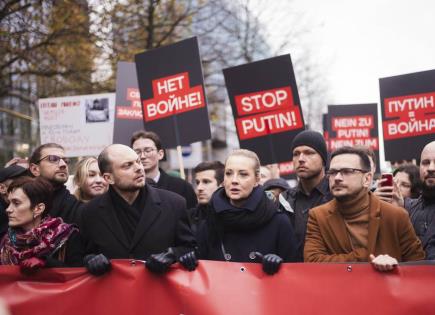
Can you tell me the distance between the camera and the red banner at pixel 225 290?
366 centimetres

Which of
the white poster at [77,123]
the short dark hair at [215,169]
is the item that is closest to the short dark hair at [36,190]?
the short dark hair at [215,169]

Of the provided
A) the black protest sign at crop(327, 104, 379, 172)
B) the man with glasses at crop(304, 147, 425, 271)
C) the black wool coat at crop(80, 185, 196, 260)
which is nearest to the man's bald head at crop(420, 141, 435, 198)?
the man with glasses at crop(304, 147, 425, 271)

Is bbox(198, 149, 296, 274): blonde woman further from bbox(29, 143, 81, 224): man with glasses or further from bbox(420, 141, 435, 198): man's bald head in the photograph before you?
bbox(29, 143, 81, 224): man with glasses

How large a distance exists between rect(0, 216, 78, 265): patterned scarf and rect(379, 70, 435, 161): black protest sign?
12.9 feet

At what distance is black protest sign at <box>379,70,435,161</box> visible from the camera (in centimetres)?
658

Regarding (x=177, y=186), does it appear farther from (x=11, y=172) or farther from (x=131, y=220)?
(x=131, y=220)

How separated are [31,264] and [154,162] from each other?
7.07ft

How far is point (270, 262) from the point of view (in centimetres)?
377

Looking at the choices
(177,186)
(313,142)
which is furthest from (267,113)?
(313,142)

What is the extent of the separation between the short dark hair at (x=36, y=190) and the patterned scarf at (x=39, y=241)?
0.58 ft

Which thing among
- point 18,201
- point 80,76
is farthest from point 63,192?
point 80,76

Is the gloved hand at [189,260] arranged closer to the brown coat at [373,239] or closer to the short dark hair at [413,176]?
the brown coat at [373,239]

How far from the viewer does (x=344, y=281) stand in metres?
3.75

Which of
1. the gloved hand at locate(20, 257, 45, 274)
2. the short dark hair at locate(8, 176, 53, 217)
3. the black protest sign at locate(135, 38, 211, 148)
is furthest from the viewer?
the black protest sign at locate(135, 38, 211, 148)
